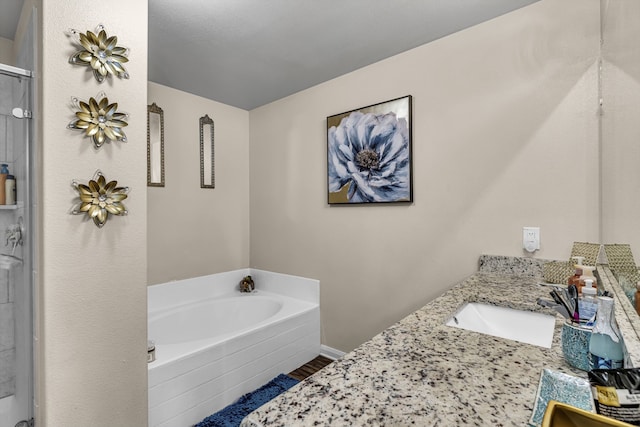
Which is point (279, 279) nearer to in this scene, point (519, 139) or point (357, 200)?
point (357, 200)

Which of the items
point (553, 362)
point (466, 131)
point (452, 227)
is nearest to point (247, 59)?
point (466, 131)

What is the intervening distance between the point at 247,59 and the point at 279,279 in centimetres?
190

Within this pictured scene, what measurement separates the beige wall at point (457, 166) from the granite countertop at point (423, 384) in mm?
962

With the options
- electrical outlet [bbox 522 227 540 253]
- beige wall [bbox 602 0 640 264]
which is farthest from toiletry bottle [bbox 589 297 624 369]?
electrical outlet [bbox 522 227 540 253]

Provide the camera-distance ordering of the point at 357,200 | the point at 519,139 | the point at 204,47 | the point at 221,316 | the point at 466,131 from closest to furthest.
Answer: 1. the point at 519,139
2. the point at 466,131
3. the point at 204,47
4. the point at 357,200
5. the point at 221,316

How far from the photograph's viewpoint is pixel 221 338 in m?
1.93

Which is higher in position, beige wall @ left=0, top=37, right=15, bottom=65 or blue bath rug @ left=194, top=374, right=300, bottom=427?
beige wall @ left=0, top=37, right=15, bottom=65

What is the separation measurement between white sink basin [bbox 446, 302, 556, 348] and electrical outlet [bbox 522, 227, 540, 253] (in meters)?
0.59

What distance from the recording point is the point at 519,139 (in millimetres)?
1701

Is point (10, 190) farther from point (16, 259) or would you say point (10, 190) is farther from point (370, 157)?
point (370, 157)

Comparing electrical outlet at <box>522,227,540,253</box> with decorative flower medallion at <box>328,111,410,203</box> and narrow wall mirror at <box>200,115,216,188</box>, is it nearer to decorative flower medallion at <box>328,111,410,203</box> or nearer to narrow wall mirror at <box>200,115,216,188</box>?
decorative flower medallion at <box>328,111,410,203</box>

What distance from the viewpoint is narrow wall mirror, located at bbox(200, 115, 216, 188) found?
9.38 feet

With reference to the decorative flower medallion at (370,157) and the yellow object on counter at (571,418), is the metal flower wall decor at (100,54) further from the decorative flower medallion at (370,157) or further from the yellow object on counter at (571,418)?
the yellow object on counter at (571,418)

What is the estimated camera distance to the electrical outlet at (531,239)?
1.65 metres
